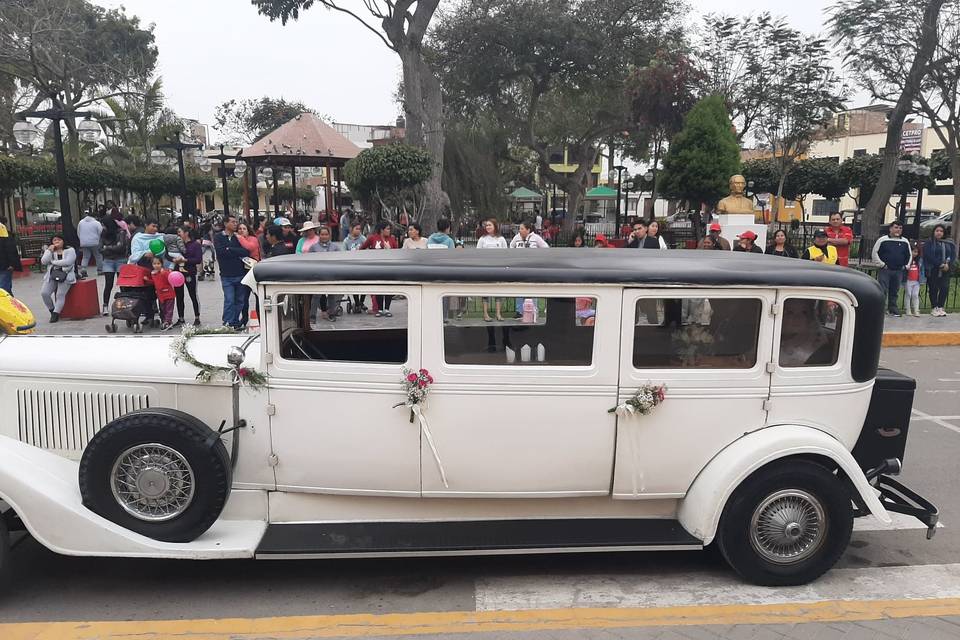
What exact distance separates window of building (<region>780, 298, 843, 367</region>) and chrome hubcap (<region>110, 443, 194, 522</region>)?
3.38m

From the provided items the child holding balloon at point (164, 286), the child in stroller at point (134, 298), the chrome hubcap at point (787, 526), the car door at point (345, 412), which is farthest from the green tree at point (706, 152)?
the car door at point (345, 412)

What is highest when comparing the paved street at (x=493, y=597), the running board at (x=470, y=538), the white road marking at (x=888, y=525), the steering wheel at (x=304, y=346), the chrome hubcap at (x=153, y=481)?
the steering wheel at (x=304, y=346)

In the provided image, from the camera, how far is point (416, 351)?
384 cm

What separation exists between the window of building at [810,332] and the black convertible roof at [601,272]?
115 millimetres

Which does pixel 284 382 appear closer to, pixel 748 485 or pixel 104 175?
pixel 748 485

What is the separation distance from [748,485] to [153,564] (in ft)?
11.5

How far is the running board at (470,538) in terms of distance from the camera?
377cm

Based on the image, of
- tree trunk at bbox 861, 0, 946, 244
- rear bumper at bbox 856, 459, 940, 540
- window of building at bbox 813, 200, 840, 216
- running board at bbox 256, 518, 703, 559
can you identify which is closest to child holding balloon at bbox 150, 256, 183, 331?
running board at bbox 256, 518, 703, 559

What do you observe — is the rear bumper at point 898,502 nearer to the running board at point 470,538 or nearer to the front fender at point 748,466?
the front fender at point 748,466

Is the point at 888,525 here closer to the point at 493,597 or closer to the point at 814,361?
the point at 814,361

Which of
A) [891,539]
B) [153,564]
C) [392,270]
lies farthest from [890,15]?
[153,564]

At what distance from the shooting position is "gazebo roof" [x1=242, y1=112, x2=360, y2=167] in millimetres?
18734

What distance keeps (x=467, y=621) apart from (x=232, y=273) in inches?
329

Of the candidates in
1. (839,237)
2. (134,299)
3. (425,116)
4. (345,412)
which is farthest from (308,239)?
(425,116)
